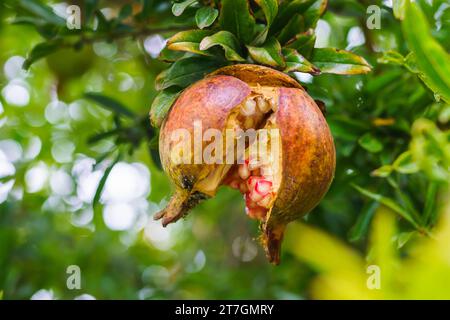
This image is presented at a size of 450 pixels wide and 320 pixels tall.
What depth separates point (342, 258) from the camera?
0.62 metres

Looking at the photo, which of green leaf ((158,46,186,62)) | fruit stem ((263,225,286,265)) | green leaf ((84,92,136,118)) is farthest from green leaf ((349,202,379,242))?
green leaf ((84,92,136,118))

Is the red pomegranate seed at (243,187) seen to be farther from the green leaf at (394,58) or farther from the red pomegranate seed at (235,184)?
the green leaf at (394,58)

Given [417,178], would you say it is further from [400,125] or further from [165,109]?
[165,109]

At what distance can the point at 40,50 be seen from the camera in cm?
160

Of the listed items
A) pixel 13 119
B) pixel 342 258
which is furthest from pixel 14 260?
pixel 342 258

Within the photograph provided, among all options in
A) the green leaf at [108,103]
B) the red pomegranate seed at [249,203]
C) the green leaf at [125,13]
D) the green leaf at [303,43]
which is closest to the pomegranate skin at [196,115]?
the red pomegranate seed at [249,203]

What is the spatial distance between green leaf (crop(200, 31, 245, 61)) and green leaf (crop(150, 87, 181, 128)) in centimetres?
11

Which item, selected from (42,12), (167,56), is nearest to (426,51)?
(167,56)

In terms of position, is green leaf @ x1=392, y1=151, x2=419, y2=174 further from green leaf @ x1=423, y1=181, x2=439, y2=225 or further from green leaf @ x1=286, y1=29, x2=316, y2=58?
green leaf @ x1=286, y1=29, x2=316, y2=58

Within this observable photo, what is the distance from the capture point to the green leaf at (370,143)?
1.57 meters

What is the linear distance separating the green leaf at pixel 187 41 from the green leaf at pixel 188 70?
0.13 feet

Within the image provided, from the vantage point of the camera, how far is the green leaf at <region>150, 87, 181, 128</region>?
1.15 metres

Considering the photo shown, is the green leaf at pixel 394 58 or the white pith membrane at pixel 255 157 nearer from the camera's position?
the white pith membrane at pixel 255 157

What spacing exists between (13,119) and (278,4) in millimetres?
1665
